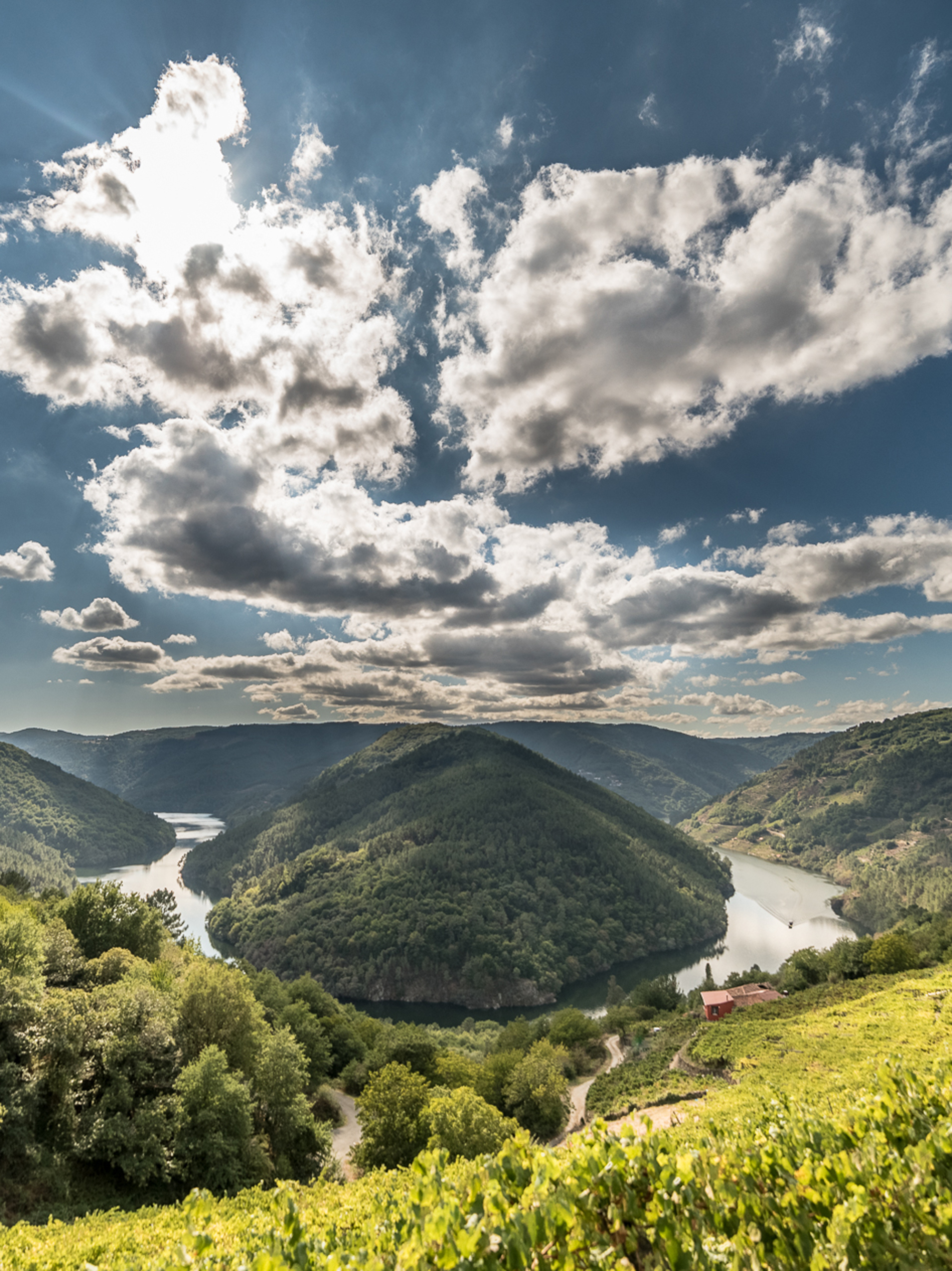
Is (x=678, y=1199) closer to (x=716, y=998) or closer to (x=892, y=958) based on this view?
(x=892, y=958)

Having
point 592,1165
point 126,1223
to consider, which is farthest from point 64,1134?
point 592,1165

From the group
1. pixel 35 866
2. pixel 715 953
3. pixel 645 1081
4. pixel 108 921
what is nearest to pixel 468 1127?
pixel 645 1081

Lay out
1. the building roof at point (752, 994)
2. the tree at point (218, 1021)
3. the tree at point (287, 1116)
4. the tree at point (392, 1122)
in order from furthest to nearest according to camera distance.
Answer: the building roof at point (752, 994) < the tree at point (218, 1021) < the tree at point (287, 1116) < the tree at point (392, 1122)

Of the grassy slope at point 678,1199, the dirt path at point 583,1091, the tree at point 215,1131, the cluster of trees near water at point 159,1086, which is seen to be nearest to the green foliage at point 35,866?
the cluster of trees near water at point 159,1086

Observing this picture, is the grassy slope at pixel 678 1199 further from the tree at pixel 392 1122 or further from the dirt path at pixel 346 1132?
the dirt path at pixel 346 1132

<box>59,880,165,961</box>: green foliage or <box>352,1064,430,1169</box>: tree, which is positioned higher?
<box>59,880,165,961</box>: green foliage

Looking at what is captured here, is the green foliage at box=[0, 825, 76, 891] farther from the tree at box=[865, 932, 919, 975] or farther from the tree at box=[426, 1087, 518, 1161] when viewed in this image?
the tree at box=[865, 932, 919, 975]

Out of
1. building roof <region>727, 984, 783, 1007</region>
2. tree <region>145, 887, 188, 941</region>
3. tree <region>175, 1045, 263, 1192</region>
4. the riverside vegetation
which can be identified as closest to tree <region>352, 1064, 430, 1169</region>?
tree <region>175, 1045, 263, 1192</region>
